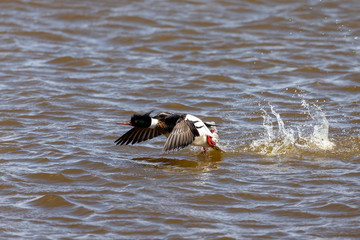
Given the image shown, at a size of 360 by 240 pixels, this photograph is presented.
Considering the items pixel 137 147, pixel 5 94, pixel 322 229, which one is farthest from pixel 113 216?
pixel 5 94

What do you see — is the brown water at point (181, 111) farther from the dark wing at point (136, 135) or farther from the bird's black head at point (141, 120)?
the bird's black head at point (141, 120)

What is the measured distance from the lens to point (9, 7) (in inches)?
649

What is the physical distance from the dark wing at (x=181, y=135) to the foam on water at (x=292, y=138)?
43.8 inches

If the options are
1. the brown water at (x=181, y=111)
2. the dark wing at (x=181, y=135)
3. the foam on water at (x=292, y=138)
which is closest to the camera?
the brown water at (x=181, y=111)

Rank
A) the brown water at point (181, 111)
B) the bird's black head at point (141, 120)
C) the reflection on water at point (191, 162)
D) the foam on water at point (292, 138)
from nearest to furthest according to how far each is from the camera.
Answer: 1. the brown water at point (181, 111)
2. the reflection on water at point (191, 162)
3. the bird's black head at point (141, 120)
4. the foam on water at point (292, 138)

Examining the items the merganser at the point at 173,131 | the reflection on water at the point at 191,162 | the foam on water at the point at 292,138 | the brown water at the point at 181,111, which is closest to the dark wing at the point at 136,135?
the merganser at the point at 173,131

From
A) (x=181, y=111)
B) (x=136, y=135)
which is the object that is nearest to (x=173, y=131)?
(x=136, y=135)

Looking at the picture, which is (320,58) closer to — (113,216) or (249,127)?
(249,127)

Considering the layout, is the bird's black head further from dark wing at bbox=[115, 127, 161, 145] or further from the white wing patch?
the white wing patch

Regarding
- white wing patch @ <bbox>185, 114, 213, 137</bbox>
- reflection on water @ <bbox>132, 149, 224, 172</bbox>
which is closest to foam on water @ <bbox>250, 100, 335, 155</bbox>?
reflection on water @ <bbox>132, 149, 224, 172</bbox>

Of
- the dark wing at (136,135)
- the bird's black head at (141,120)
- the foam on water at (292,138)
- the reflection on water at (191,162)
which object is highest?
the bird's black head at (141,120)

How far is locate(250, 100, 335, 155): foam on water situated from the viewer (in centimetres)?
880

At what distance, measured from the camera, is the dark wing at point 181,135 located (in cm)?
811

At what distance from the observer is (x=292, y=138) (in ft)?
29.5
